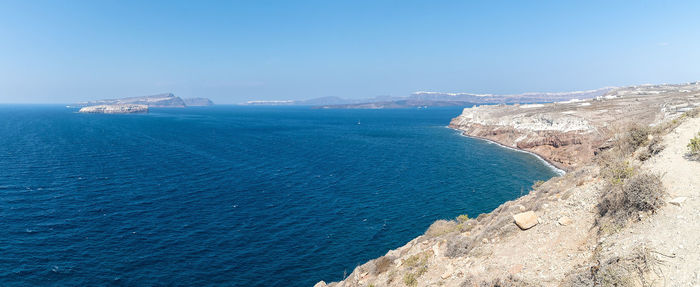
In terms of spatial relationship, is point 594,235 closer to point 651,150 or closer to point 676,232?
point 676,232

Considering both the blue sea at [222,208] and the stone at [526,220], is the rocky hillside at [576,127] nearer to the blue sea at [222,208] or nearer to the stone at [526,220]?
the blue sea at [222,208]

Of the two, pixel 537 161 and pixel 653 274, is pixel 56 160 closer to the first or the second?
pixel 653 274

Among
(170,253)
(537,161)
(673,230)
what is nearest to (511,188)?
(537,161)

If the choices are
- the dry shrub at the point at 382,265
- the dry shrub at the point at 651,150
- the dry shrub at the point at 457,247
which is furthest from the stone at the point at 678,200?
the dry shrub at the point at 382,265

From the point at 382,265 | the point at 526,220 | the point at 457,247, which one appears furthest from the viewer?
the point at 382,265

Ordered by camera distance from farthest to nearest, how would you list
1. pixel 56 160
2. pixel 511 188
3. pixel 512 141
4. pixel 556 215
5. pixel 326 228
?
pixel 512 141, pixel 56 160, pixel 511 188, pixel 326 228, pixel 556 215

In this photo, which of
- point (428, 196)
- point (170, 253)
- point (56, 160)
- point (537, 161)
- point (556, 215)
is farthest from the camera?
point (537, 161)

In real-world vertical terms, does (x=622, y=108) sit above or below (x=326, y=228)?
above

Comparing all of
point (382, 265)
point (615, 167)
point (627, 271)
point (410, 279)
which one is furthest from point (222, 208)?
point (627, 271)
